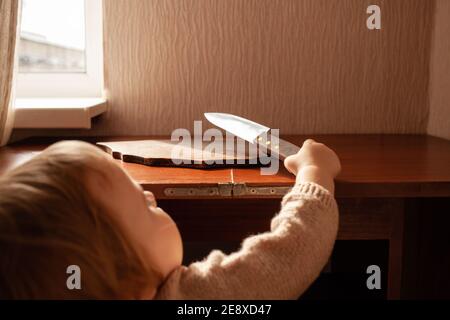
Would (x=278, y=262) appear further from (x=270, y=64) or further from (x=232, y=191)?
(x=270, y=64)

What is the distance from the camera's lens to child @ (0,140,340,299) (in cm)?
45

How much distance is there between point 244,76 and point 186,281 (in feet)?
2.47

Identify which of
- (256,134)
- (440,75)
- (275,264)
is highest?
(440,75)

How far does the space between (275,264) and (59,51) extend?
1045 millimetres

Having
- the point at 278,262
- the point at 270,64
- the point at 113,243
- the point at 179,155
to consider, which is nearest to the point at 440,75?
the point at 270,64

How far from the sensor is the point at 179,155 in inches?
36.2

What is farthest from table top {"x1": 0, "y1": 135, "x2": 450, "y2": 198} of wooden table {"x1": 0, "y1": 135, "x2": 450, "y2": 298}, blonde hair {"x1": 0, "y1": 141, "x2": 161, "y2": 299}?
blonde hair {"x1": 0, "y1": 141, "x2": 161, "y2": 299}

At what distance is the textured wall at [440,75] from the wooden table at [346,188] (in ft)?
0.15

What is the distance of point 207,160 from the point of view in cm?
86

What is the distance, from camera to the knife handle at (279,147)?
32.6 inches

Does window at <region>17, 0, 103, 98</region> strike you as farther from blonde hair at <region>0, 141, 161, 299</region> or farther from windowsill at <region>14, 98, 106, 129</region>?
blonde hair at <region>0, 141, 161, 299</region>
